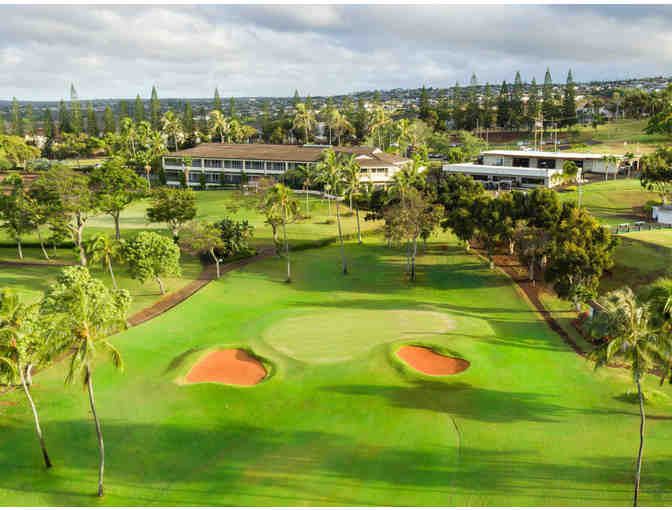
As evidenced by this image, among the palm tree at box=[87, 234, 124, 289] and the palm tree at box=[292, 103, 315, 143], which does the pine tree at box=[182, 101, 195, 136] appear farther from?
the palm tree at box=[87, 234, 124, 289]

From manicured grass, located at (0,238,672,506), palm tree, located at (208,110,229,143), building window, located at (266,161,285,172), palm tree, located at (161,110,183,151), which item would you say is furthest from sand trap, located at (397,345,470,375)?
palm tree, located at (161,110,183,151)

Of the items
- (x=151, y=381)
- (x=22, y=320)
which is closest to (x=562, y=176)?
(x=151, y=381)

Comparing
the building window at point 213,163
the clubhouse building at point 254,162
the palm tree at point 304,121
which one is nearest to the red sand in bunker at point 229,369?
the clubhouse building at point 254,162

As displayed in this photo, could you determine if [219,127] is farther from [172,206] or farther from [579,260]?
[579,260]

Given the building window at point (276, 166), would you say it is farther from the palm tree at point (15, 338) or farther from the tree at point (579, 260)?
the palm tree at point (15, 338)

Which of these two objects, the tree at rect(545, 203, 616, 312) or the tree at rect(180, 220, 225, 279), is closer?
the tree at rect(545, 203, 616, 312)

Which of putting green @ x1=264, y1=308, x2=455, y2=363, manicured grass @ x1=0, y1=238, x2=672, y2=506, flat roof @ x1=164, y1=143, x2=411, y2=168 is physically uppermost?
flat roof @ x1=164, y1=143, x2=411, y2=168
